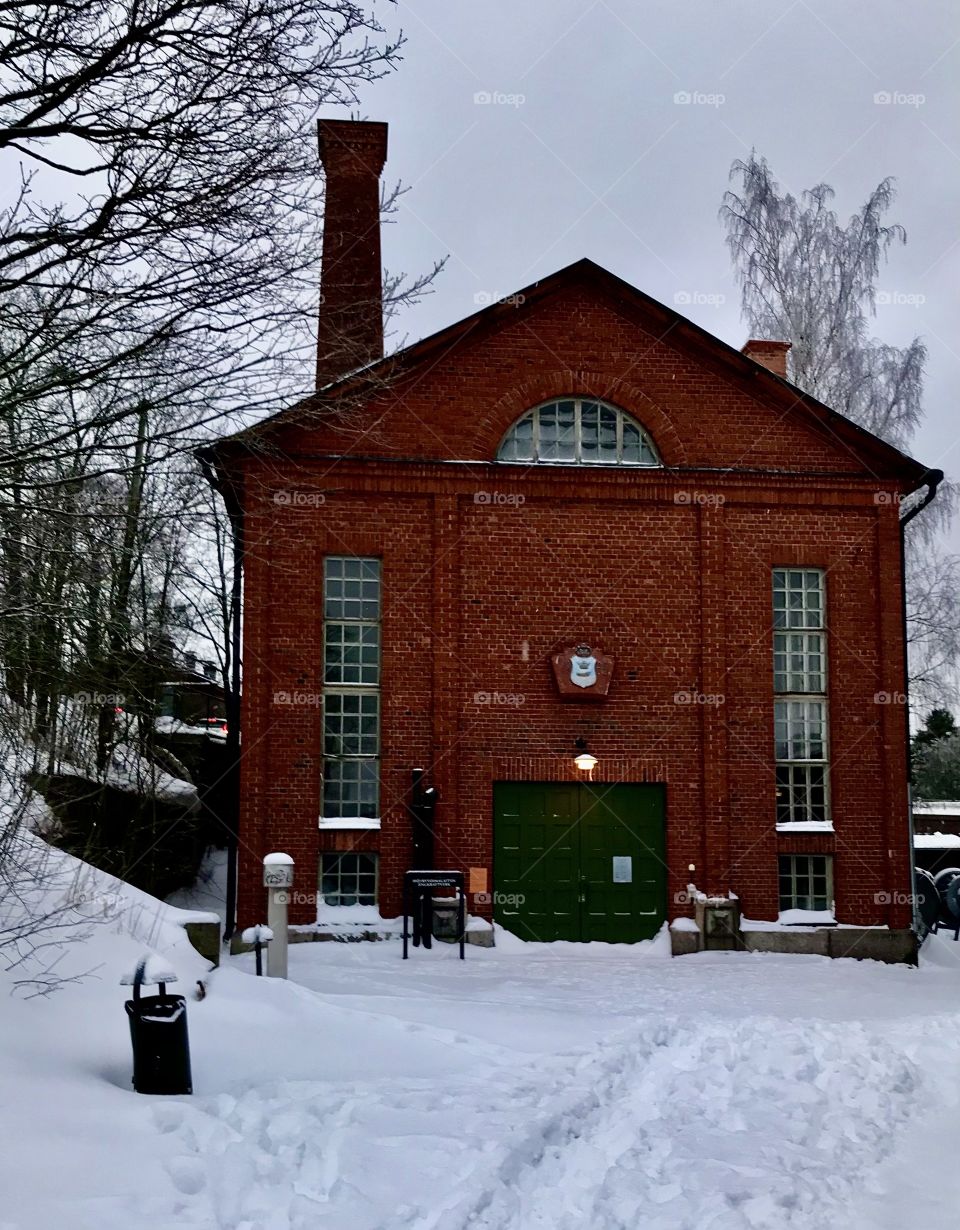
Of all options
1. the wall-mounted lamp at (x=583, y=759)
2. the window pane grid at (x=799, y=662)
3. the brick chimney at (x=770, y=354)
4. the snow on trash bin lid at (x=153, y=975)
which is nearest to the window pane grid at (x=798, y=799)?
the window pane grid at (x=799, y=662)

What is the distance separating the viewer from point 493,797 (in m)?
16.5

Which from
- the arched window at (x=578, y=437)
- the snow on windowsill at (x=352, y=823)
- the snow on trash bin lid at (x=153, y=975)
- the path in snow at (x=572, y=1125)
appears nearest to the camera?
the path in snow at (x=572, y=1125)

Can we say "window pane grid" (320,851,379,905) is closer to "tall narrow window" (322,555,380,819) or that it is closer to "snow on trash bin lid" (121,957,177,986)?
"tall narrow window" (322,555,380,819)

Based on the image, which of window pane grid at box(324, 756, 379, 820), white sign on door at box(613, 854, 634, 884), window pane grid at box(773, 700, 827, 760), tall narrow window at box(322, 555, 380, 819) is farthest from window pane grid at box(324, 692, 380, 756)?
window pane grid at box(773, 700, 827, 760)

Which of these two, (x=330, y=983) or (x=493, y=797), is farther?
(x=493, y=797)

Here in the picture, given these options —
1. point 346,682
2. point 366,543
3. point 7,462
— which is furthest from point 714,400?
point 7,462

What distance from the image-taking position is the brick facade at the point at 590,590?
1644 cm

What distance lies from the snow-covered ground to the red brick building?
4787 millimetres

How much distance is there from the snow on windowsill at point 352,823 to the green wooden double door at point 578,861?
62.3 inches

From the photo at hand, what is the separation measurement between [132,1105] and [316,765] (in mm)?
9962

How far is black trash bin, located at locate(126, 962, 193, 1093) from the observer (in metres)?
6.83

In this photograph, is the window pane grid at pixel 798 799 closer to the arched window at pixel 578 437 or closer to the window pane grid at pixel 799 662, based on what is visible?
the window pane grid at pixel 799 662

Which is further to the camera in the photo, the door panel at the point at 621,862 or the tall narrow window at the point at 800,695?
the tall narrow window at the point at 800,695

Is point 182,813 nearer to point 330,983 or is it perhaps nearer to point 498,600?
point 498,600
